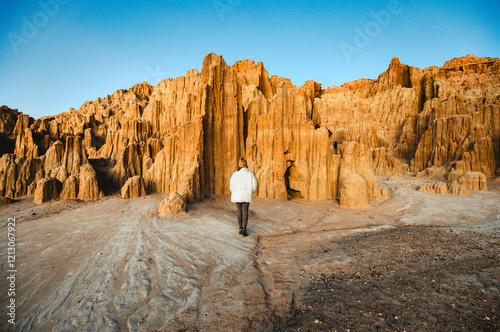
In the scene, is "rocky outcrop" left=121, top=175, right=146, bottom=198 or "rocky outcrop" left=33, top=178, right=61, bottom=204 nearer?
"rocky outcrop" left=121, top=175, right=146, bottom=198

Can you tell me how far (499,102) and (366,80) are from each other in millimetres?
34242

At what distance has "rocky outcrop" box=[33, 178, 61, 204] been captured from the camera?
1369 cm

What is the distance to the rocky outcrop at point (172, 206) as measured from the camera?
28.9 ft

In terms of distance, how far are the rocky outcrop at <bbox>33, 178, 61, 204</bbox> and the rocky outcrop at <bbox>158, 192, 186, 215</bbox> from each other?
9966mm

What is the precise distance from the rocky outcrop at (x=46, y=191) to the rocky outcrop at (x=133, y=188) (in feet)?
15.6

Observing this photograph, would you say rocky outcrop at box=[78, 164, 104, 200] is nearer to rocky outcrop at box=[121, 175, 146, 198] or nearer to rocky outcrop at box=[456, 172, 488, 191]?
rocky outcrop at box=[121, 175, 146, 198]

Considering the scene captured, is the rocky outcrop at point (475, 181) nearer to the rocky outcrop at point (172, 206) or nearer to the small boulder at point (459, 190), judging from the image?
the small boulder at point (459, 190)

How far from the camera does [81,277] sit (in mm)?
3975

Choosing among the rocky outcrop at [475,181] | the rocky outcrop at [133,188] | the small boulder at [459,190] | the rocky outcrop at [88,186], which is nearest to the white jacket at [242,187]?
the rocky outcrop at [133,188]

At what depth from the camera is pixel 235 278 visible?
431 cm

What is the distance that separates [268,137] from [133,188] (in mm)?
9560

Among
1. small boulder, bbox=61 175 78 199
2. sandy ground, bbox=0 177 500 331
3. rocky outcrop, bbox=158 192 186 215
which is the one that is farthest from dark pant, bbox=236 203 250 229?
small boulder, bbox=61 175 78 199

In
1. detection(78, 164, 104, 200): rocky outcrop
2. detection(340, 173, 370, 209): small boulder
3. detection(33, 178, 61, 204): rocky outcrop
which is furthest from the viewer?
detection(78, 164, 104, 200): rocky outcrop

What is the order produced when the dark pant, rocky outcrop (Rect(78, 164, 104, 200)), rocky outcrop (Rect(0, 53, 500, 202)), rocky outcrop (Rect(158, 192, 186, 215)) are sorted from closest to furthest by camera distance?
the dark pant
rocky outcrop (Rect(158, 192, 186, 215))
rocky outcrop (Rect(78, 164, 104, 200))
rocky outcrop (Rect(0, 53, 500, 202))
